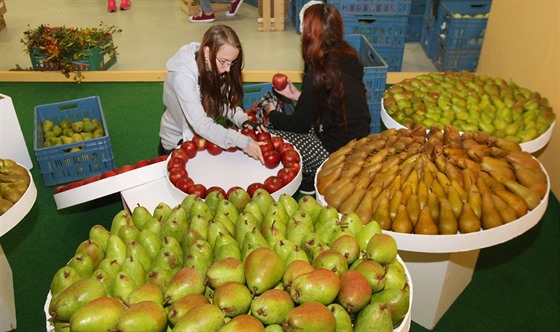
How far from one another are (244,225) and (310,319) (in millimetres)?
499

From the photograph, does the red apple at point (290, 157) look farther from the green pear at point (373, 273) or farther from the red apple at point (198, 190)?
the green pear at point (373, 273)

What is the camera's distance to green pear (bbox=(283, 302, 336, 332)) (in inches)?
50.8

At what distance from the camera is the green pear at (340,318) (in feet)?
4.56

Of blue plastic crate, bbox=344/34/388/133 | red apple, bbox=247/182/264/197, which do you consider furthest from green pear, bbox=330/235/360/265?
blue plastic crate, bbox=344/34/388/133

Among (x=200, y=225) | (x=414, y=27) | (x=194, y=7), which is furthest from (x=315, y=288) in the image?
(x=194, y=7)

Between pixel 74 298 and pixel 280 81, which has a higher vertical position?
pixel 74 298

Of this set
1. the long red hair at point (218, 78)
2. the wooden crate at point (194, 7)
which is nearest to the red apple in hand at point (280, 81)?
the long red hair at point (218, 78)

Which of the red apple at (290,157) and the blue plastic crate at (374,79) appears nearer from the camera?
the red apple at (290,157)

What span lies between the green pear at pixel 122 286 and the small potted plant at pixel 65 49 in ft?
15.3

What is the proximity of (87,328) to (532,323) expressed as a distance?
2448mm

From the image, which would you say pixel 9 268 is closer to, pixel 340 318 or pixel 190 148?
pixel 190 148

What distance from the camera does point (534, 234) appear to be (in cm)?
347

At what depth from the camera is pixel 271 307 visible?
1.35m

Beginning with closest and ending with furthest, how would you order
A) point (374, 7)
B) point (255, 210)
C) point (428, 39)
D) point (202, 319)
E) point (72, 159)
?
point (202, 319) < point (255, 210) < point (72, 159) < point (374, 7) < point (428, 39)
